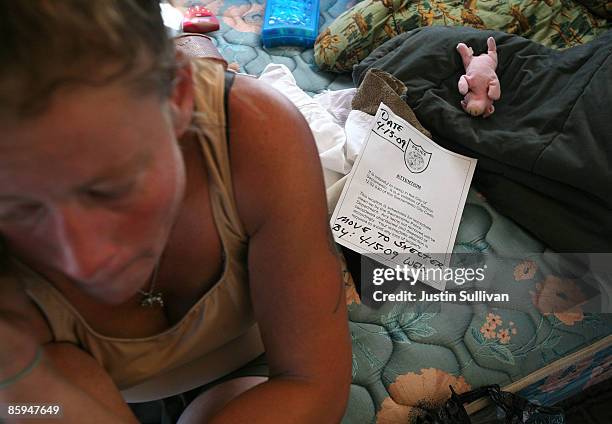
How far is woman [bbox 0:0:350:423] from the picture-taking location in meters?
0.35

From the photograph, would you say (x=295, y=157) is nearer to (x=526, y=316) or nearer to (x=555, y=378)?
(x=526, y=316)

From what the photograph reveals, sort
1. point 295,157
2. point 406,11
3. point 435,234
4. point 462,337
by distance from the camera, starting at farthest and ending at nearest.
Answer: point 406,11
point 435,234
point 462,337
point 295,157

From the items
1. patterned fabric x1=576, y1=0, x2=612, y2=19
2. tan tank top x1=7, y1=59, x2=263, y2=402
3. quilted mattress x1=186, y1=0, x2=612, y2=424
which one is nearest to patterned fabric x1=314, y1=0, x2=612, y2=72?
patterned fabric x1=576, y1=0, x2=612, y2=19

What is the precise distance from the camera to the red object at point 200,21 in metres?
1.56

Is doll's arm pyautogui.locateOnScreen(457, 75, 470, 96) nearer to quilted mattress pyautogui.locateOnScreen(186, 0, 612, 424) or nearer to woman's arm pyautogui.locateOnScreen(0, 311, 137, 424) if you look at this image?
quilted mattress pyautogui.locateOnScreen(186, 0, 612, 424)

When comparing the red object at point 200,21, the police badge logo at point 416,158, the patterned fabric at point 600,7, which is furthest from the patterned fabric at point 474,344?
the red object at point 200,21

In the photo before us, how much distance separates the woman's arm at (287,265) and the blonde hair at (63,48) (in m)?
0.18

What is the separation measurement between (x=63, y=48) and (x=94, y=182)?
0.33ft

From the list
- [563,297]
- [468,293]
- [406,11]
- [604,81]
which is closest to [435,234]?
[468,293]

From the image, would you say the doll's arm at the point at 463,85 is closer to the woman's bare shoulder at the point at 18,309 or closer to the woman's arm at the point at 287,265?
the woman's arm at the point at 287,265

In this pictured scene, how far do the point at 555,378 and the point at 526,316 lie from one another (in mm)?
163

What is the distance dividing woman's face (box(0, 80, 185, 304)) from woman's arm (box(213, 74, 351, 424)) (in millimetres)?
108

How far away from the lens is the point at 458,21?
4.80 ft

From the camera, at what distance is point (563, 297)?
1.00m
